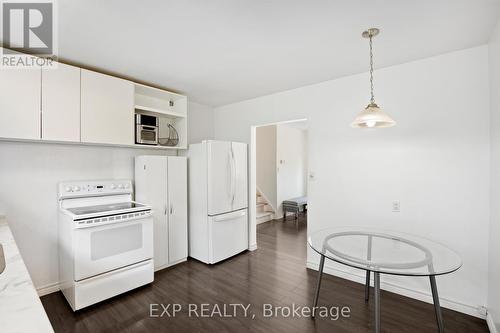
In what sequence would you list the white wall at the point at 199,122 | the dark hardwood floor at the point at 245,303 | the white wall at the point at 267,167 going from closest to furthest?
the dark hardwood floor at the point at 245,303 < the white wall at the point at 199,122 < the white wall at the point at 267,167

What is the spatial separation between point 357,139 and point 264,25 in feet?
5.62

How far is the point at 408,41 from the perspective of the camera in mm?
2070

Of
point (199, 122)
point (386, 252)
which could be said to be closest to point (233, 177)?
point (199, 122)

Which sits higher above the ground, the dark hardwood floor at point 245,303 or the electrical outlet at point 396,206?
the electrical outlet at point 396,206

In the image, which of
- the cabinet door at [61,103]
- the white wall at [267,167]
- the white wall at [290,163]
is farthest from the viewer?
the white wall at [290,163]

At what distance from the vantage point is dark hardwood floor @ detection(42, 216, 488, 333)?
2.06 meters

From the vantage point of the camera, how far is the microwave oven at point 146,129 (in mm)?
2961

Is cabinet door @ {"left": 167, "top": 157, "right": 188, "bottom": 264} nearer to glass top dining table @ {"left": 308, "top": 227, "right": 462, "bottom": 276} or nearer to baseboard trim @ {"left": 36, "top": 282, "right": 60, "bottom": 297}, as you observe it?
baseboard trim @ {"left": 36, "top": 282, "right": 60, "bottom": 297}

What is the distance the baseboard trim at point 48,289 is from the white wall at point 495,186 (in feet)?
13.6

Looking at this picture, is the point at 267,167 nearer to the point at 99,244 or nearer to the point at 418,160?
the point at 418,160

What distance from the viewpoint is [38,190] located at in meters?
2.51

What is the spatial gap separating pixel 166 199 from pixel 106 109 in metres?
1.31

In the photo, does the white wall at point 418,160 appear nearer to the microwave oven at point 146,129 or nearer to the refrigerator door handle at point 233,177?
the refrigerator door handle at point 233,177

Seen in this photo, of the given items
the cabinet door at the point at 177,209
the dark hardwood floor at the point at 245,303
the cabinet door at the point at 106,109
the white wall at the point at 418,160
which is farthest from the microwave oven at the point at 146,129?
the white wall at the point at 418,160
